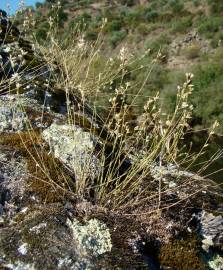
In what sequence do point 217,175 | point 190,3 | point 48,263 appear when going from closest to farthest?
point 48,263, point 217,175, point 190,3

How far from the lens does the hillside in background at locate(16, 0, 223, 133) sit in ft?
74.9

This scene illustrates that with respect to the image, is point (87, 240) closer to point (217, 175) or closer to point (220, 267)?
point (220, 267)

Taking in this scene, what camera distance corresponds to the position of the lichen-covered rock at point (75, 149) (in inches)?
101

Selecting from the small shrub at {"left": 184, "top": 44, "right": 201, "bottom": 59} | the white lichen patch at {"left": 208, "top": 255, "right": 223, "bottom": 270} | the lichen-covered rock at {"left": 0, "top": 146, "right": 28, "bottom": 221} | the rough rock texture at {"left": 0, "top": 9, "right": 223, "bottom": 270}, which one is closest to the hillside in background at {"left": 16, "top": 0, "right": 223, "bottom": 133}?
the small shrub at {"left": 184, "top": 44, "right": 201, "bottom": 59}

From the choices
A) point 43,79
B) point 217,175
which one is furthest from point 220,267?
point 217,175

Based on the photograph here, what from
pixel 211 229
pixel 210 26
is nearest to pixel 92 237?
pixel 211 229

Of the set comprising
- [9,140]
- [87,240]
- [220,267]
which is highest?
[9,140]

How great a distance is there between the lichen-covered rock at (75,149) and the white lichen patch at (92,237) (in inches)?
10.3

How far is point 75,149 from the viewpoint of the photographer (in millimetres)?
2549

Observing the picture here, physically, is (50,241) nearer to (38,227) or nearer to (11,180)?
(38,227)

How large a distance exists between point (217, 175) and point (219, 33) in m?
20.9

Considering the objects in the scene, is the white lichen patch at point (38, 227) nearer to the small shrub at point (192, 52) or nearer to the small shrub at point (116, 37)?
the small shrub at point (192, 52)

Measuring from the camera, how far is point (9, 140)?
9.23 ft

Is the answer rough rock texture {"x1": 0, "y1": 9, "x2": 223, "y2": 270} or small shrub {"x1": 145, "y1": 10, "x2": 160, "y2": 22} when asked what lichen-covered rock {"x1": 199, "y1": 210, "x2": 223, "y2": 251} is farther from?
small shrub {"x1": 145, "y1": 10, "x2": 160, "y2": 22}
